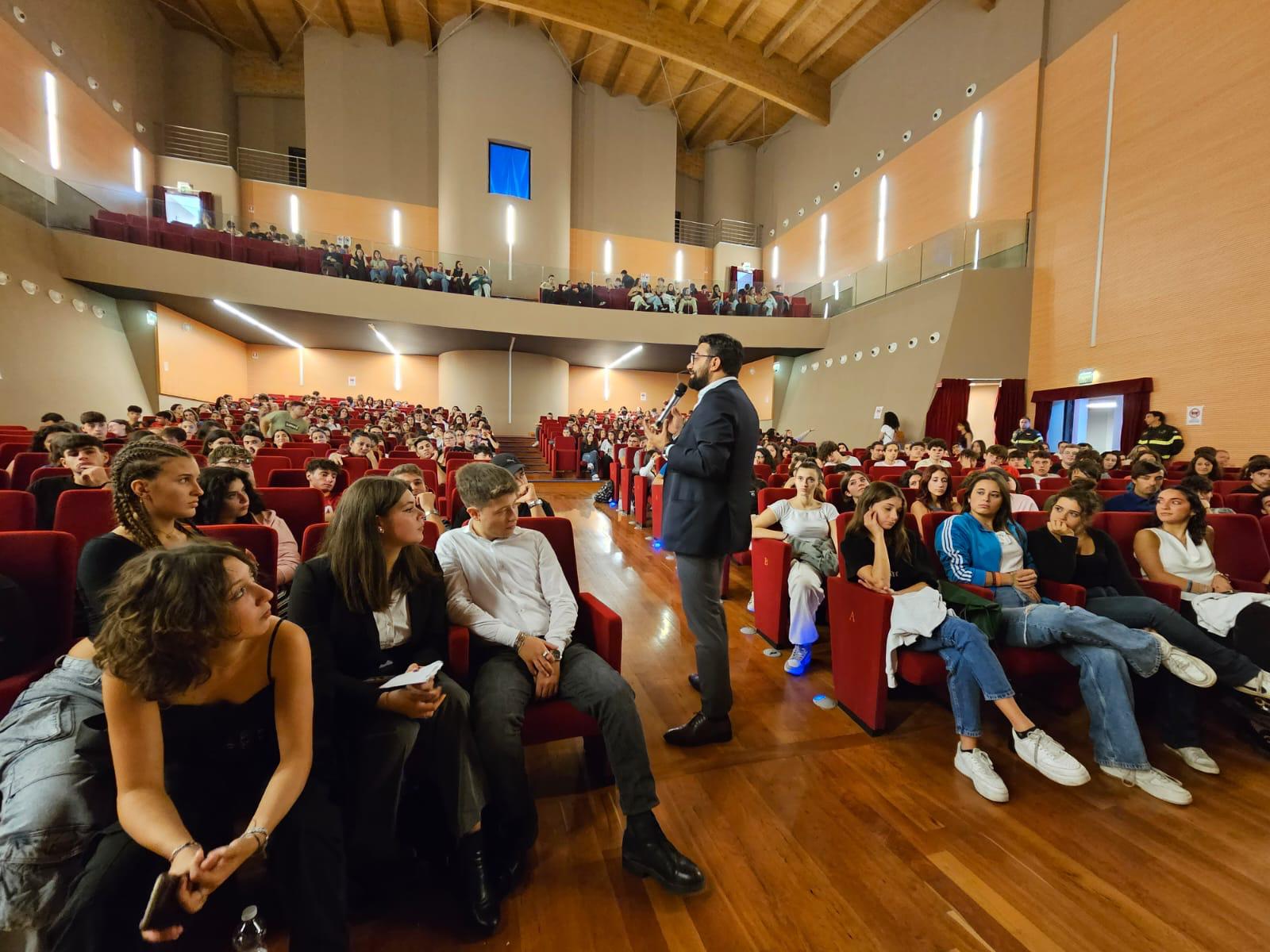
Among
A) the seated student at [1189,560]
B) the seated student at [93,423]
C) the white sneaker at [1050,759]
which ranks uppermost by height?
the seated student at [93,423]

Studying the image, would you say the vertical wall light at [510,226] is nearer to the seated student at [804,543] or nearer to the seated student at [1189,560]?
the seated student at [804,543]

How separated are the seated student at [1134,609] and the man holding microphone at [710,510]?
4.86 feet

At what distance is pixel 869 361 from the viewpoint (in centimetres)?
1075

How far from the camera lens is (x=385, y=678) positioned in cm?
144

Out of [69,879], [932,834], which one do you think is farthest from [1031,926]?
[69,879]

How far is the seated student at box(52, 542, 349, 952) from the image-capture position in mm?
939

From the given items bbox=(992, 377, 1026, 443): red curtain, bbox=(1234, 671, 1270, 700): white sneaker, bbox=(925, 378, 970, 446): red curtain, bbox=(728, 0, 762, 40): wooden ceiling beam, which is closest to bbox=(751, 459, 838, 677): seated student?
bbox=(1234, 671, 1270, 700): white sneaker

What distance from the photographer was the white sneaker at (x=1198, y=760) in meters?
1.85

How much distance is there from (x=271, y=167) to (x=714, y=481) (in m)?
17.8

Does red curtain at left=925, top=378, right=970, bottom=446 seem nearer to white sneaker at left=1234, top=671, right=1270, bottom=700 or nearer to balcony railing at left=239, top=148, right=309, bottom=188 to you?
white sneaker at left=1234, top=671, right=1270, bottom=700

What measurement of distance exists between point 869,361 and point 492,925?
11309 mm

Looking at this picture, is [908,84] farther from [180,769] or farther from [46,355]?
[46,355]

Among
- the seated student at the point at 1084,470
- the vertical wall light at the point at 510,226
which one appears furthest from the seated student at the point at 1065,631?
the vertical wall light at the point at 510,226

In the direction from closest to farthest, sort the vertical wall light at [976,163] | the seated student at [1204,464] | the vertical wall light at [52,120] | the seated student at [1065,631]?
the seated student at [1065,631], the seated student at [1204,464], the vertical wall light at [52,120], the vertical wall light at [976,163]
